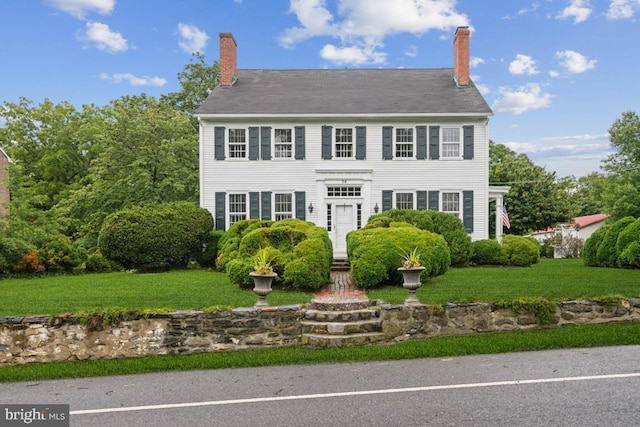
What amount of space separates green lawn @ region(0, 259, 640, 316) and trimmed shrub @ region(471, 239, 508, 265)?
1.55 metres

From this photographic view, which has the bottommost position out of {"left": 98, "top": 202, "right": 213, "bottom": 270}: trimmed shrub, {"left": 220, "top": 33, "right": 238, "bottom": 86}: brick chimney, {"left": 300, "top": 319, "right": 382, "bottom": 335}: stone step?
{"left": 300, "top": 319, "right": 382, "bottom": 335}: stone step

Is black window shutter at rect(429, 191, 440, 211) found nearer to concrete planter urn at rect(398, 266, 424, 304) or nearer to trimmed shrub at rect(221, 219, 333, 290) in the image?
trimmed shrub at rect(221, 219, 333, 290)

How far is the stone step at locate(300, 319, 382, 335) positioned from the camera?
744 centimetres

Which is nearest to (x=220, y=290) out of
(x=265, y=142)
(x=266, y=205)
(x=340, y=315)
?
(x=340, y=315)

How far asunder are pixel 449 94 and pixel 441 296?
1129 cm

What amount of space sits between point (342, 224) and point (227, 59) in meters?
8.82

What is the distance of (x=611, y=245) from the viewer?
14055 mm

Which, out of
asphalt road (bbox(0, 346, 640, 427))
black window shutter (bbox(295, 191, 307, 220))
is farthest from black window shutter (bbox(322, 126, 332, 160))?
asphalt road (bbox(0, 346, 640, 427))

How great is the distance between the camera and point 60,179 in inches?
1063

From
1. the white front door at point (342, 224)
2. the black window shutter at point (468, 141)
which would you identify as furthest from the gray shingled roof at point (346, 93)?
the white front door at point (342, 224)

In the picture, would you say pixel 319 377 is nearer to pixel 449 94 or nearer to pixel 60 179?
pixel 449 94

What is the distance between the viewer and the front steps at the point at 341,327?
7.22m

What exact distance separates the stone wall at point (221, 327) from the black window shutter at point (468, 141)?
968cm

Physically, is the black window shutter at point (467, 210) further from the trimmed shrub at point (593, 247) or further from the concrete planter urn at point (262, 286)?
the concrete planter urn at point (262, 286)
